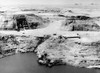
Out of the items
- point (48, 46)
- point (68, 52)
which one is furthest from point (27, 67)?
point (68, 52)

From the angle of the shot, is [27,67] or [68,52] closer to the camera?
[27,67]

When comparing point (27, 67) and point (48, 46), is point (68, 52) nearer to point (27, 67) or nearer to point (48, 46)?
point (48, 46)

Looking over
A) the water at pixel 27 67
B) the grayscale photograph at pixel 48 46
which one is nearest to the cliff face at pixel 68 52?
the grayscale photograph at pixel 48 46

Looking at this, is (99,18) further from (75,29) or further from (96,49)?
(96,49)

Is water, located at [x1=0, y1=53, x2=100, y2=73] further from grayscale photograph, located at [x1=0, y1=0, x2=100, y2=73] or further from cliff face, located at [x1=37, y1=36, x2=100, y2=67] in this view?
cliff face, located at [x1=37, y1=36, x2=100, y2=67]

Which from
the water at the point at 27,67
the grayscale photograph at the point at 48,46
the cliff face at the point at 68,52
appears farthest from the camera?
the cliff face at the point at 68,52

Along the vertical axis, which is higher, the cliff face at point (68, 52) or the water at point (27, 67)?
the cliff face at point (68, 52)

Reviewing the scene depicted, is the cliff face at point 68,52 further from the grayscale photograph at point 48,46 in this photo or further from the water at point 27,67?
the water at point 27,67

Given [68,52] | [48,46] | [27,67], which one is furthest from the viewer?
[48,46]
